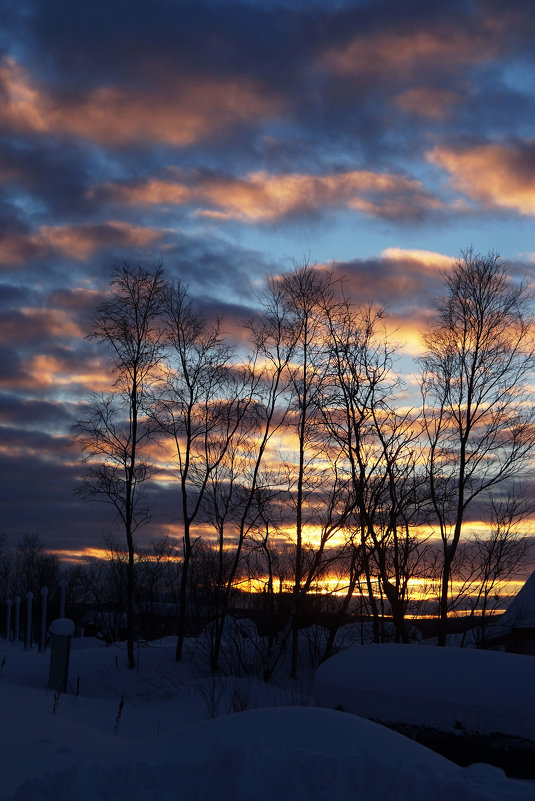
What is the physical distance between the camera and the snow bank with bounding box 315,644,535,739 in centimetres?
1078

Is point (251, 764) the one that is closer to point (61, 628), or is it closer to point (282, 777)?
point (282, 777)

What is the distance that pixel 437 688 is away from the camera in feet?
37.3

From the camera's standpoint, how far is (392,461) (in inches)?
1000

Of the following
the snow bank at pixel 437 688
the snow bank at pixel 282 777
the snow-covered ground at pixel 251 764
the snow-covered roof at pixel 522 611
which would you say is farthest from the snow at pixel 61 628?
the snow-covered roof at pixel 522 611

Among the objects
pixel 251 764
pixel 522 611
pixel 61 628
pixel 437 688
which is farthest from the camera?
pixel 522 611

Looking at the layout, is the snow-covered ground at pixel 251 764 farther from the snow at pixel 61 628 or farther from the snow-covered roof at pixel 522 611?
the snow-covered roof at pixel 522 611

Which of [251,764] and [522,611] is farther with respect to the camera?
[522,611]

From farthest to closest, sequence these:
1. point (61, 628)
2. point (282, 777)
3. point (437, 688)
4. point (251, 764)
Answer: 1. point (61, 628)
2. point (437, 688)
3. point (251, 764)
4. point (282, 777)

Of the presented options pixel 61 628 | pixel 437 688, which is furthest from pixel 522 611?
pixel 437 688

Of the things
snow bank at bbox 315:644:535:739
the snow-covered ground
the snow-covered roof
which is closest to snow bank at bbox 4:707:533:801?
the snow-covered ground

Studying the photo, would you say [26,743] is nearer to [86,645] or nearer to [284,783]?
[284,783]

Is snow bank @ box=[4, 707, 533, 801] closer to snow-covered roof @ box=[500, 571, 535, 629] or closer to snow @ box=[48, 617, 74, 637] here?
snow @ box=[48, 617, 74, 637]

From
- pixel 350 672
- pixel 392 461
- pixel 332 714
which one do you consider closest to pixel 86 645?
pixel 392 461

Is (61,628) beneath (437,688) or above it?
above
